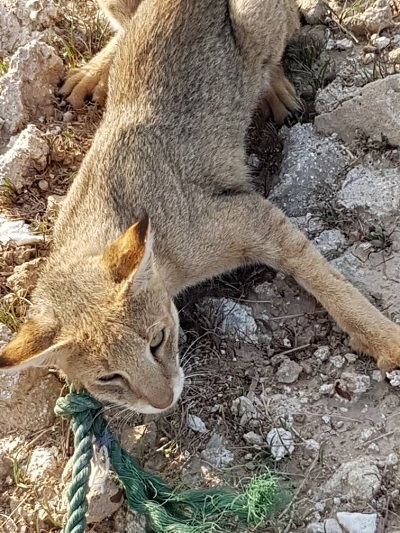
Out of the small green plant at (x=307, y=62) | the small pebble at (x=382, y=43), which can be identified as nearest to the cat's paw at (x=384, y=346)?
the small green plant at (x=307, y=62)

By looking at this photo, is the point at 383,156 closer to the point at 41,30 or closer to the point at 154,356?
the point at 154,356

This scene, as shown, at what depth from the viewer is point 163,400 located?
3.89 metres

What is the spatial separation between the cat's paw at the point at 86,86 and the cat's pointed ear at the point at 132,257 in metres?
2.18

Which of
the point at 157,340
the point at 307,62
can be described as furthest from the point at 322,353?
the point at 307,62

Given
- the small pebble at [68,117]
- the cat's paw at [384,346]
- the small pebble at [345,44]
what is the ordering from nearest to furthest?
the cat's paw at [384,346] < the small pebble at [345,44] < the small pebble at [68,117]

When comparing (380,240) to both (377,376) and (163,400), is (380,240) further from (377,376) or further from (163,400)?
(163,400)

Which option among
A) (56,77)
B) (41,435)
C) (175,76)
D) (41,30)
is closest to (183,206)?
(175,76)

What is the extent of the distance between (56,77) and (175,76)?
4.53 ft

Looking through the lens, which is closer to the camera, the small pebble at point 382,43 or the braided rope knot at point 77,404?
the braided rope knot at point 77,404

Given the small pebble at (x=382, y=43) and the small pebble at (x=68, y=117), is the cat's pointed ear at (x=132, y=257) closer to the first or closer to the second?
the small pebble at (x=68, y=117)

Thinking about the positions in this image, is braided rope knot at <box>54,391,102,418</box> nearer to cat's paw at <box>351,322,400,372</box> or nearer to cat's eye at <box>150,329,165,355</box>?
cat's eye at <box>150,329,165,355</box>

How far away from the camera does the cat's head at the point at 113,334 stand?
382cm

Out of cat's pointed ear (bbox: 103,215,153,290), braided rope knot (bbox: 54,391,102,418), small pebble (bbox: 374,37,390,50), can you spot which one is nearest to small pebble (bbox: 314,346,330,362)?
cat's pointed ear (bbox: 103,215,153,290)

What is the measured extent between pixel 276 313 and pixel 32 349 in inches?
58.4
